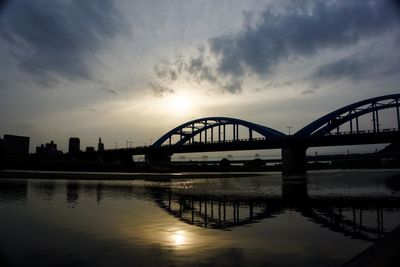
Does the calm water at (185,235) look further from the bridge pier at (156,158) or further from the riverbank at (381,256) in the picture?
the bridge pier at (156,158)

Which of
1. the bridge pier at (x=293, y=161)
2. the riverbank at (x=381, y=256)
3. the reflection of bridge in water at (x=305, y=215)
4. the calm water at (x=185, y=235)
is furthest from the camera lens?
the bridge pier at (x=293, y=161)

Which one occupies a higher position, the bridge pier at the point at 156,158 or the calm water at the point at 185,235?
the bridge pier at the point at 156,158

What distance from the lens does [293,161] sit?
8400cm

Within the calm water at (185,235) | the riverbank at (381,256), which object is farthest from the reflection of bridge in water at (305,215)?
the riverbank at (381,256)

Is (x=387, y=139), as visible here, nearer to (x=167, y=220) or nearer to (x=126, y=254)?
(x=167, y=220)

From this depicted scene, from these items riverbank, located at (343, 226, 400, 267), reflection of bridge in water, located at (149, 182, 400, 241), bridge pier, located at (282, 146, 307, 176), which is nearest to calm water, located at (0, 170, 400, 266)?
reflection of bridge in water, located at (149, 182, 400, 241)

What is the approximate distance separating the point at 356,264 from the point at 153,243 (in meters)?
5.83

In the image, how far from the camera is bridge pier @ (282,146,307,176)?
82.7 metres

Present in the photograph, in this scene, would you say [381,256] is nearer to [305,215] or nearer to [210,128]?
[305,215]

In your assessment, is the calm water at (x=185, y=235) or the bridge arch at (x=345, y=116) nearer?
the calm water at (x=185, y=235)

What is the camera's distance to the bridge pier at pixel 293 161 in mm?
82688

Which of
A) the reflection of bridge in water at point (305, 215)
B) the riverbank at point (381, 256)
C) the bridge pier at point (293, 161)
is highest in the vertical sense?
the bridge pier at point (293, 161)

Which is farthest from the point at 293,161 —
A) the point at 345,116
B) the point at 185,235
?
the point at 185,235

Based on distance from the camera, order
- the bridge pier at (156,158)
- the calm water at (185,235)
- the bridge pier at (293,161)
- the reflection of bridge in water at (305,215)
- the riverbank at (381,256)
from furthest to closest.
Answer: the bridge pier at (156,158)
the bridge pier at (293,161)
the reflection of bridge in water at (305,215)
the calm water at (185,235)
the riverbank at (381,256)
